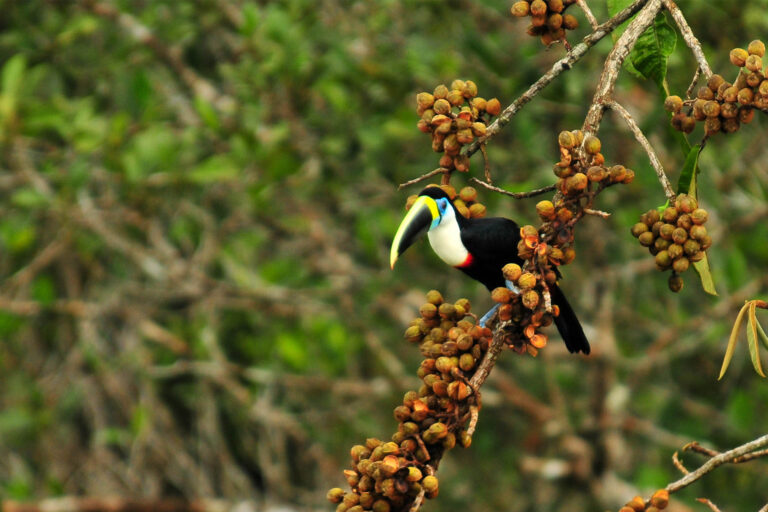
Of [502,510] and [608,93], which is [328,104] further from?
[608,93]

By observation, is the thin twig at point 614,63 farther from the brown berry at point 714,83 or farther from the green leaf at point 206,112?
the green leaf at point 206,112

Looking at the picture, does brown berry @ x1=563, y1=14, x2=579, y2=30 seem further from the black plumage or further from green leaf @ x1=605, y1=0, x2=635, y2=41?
the black plumage

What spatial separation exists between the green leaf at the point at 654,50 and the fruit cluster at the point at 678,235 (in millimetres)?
332

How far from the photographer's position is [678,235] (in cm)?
175

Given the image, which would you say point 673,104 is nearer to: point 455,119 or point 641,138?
point 641,138

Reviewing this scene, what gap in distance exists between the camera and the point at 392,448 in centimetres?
175

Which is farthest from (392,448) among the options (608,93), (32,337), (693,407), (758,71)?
(32,337)

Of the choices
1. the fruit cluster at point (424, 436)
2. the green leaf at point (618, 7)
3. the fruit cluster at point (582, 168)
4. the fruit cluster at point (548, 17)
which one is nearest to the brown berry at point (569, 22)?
the fruit cluster at point (548, 17)

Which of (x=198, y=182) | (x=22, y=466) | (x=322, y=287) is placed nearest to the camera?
(x=198, y=182)

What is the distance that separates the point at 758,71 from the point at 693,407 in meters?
3.98

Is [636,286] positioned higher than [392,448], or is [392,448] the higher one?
[636,286]

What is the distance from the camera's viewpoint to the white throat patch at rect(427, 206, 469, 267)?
7.50 feet

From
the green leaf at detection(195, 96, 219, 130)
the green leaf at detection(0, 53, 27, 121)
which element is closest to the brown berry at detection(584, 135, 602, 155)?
the green leaf at detection(195, 96, 219, 130)

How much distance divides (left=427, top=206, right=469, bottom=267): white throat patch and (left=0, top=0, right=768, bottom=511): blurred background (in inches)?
61.9
